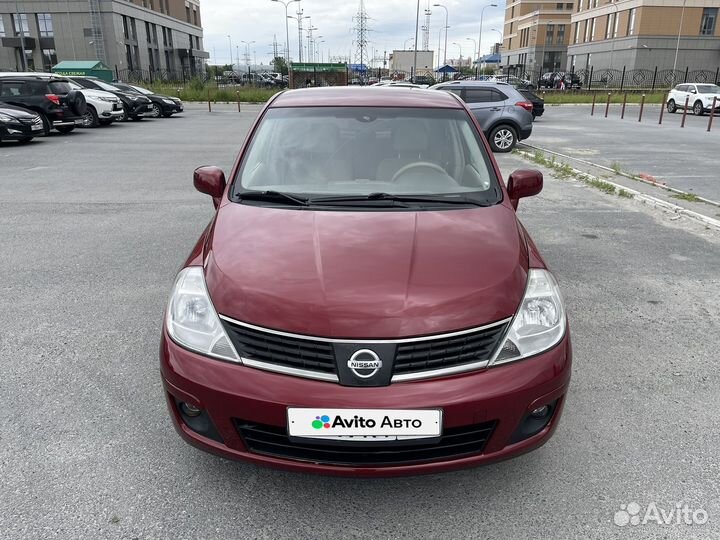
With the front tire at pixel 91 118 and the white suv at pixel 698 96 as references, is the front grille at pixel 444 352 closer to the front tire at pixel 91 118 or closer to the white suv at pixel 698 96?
the front tire at pixel 91 118

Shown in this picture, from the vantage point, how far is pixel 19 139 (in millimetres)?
14422

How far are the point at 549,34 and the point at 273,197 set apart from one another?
98808 mm

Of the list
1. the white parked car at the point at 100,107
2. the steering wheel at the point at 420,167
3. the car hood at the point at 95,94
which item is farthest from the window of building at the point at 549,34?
the steering wheel at the point at 420,167

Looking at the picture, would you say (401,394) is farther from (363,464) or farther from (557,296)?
(557,296)

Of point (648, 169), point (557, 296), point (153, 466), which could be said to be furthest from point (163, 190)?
point (648, 169)

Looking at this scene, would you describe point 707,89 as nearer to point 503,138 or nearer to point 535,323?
point 503,138

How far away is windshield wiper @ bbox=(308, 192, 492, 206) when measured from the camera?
122 inches

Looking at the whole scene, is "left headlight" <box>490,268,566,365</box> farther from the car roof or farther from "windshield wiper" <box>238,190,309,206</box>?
the car roof

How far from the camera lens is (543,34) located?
89.8 metres

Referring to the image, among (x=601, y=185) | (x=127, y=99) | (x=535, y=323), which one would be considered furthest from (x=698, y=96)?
(x=535, y=323)

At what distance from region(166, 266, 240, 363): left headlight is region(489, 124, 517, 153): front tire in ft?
41.7

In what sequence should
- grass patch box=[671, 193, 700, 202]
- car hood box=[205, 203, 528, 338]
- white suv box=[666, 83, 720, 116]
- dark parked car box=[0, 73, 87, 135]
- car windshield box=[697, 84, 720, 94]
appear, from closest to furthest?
car hood box=[205, 203, 528, 338], grass patch box=[671, 193, 700, 202], dark parked car box=[0, 73, 87, 135], white suv box=[666, 83, 720, 116], car windshield box=[697, 84, 720, 94]

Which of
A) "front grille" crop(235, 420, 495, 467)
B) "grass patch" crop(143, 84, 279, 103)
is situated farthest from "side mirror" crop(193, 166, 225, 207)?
"grass patch" crop(143, 84, 279, 103)

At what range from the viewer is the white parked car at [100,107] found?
1945 cm
